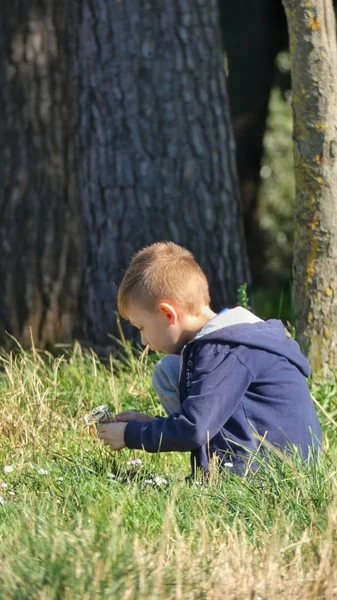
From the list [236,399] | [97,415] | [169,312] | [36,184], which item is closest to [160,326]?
[169,312]

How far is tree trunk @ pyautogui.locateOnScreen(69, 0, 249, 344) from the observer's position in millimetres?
Result: 5727

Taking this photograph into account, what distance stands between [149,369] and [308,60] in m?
1.64

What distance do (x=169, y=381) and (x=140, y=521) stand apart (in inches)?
28.6

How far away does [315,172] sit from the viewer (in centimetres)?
468

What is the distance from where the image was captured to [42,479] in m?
3.42

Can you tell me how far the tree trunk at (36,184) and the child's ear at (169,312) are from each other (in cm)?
257

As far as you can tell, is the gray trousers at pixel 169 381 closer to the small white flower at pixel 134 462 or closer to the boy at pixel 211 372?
the boy at pixel 211 372

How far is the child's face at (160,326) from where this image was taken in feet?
11.2

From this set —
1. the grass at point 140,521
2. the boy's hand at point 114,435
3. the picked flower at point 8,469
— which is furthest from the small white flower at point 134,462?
the picked flower at point 8,469

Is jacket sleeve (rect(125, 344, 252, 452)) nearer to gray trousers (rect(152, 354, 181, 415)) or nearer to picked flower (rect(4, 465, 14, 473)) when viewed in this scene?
gray trousers (rect(152, 354, 181, 415))

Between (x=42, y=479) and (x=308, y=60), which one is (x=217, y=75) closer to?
(x=308, y=60)

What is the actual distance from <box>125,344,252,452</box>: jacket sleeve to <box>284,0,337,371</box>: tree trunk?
1.48 meters

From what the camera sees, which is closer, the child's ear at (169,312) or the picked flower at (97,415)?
the child's ear at (169,312)

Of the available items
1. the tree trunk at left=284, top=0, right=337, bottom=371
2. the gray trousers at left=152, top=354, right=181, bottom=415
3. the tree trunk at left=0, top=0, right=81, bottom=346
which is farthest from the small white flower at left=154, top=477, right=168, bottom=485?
the tree trunk at left=0, top=0, right=81, bottom=346
